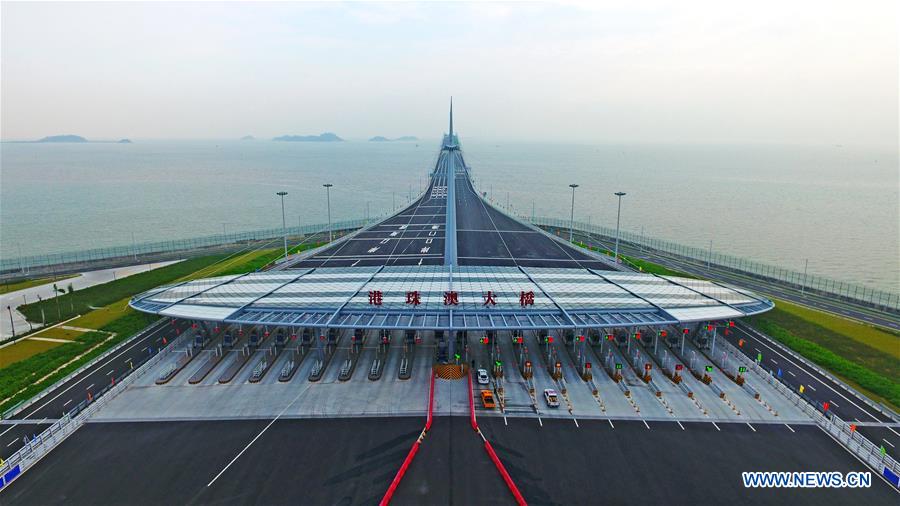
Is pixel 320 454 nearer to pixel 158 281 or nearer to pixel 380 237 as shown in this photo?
pixel 158 281

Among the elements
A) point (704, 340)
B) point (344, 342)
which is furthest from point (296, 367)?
point (704, 340)

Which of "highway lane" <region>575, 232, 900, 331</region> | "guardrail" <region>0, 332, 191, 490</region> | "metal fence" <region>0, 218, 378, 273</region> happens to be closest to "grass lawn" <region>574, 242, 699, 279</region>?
"highway lane" <region>575, 232, 900, 331</region>

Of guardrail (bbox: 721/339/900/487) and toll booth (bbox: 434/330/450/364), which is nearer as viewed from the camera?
guardrail (bbox: 721/339/900/487)

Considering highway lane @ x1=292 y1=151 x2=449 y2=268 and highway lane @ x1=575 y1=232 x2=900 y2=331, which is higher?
highway lane @ x1=292 y1=151 x2=449 y2=268

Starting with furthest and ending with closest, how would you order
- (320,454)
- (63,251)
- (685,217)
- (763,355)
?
1. (685,217)
2. (63,251)
3. (763,355)
4. (320,454)

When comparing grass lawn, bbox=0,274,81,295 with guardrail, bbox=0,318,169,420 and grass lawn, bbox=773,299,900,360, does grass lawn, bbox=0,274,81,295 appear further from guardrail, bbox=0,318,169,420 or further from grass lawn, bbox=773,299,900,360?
grass lawn, bbox=773,299,900,360

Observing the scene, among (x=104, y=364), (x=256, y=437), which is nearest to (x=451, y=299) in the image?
(x=256, y=437)

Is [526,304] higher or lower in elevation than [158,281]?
higher

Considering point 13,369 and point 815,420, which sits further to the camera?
point 13,369
